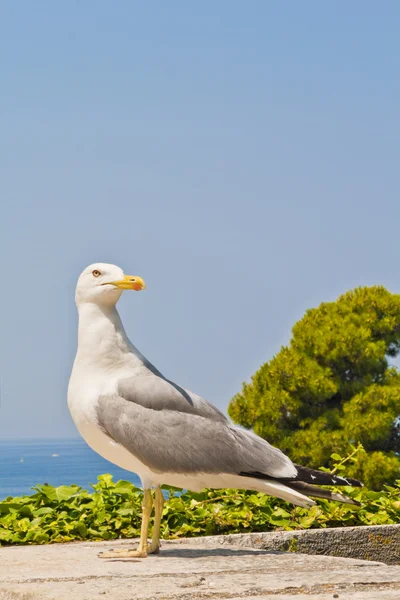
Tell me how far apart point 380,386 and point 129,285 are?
15.2 metres

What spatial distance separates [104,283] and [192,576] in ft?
6.43

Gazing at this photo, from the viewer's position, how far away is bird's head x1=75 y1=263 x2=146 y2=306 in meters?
5.54

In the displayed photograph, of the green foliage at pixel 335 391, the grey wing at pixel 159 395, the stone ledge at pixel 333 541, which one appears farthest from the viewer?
the green foliage at pixel 335 391

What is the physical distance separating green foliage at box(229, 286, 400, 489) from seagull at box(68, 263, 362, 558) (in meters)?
13.8

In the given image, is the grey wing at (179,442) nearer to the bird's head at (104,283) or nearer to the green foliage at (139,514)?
the bird's head at (104,283)

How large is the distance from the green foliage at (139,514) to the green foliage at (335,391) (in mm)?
12043

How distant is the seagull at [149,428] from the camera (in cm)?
527

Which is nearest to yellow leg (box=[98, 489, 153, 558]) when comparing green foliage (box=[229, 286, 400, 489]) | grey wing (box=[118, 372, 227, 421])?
grey wing (box=[118, 372, 227, 421])

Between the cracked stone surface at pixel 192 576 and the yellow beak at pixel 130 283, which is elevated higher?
the yellow beak at pixel 130 283

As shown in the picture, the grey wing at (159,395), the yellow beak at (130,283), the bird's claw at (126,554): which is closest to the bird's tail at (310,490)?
the grey wing at (159,395)

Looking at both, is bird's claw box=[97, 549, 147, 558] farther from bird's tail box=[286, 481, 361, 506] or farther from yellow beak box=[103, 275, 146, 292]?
yellow beak box=[103, 275, 146, 292]

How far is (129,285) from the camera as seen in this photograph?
551 centimetres

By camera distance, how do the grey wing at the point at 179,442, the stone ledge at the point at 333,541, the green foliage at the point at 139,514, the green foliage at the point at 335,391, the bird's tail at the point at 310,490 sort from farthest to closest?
the green foliage at the point at 335,391, the green foliage at the point at 139,514, the stone ledge at the point at 333,541, the bird's tail at the point at 310,490, the grey wing at the point at 179,442

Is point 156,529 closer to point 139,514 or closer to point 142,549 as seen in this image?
point 142,549
